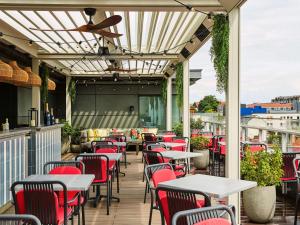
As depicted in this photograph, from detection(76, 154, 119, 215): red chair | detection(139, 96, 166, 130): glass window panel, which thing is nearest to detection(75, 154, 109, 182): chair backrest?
detection(76, 154, 119, 215): red chair

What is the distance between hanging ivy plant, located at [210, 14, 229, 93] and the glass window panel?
494 inches

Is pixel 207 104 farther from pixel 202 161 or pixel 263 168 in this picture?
pixel 263 168

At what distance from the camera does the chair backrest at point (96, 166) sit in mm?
5887

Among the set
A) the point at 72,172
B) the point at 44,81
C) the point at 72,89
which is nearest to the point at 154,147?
the point at 72,172

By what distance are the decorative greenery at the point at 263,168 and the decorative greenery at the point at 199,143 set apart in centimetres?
513

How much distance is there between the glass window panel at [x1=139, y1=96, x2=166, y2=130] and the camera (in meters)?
18.8

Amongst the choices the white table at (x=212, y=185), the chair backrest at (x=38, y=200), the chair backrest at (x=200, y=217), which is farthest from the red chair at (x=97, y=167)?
the chair backrest at (x=200, y=217)

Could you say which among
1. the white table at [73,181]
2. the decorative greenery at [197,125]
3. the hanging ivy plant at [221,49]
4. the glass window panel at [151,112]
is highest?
the hanging ivy plant at [221,49]

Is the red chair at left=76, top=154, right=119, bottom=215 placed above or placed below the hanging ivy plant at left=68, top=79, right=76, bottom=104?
below

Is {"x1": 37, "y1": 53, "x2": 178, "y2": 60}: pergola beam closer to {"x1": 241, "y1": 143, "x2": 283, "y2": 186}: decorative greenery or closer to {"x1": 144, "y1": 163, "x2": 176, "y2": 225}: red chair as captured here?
{"x1": 241, "y1": 143, "x2": 283, "y2": 186}: decorative greenery

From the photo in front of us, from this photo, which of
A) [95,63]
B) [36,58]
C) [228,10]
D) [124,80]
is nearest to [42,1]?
[228,10]

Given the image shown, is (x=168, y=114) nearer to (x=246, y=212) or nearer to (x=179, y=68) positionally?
(x=179, y=68)

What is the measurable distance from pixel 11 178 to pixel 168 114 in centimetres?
1054

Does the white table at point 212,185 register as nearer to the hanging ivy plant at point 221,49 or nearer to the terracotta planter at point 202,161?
the hanging ivy plant at point 221,49
